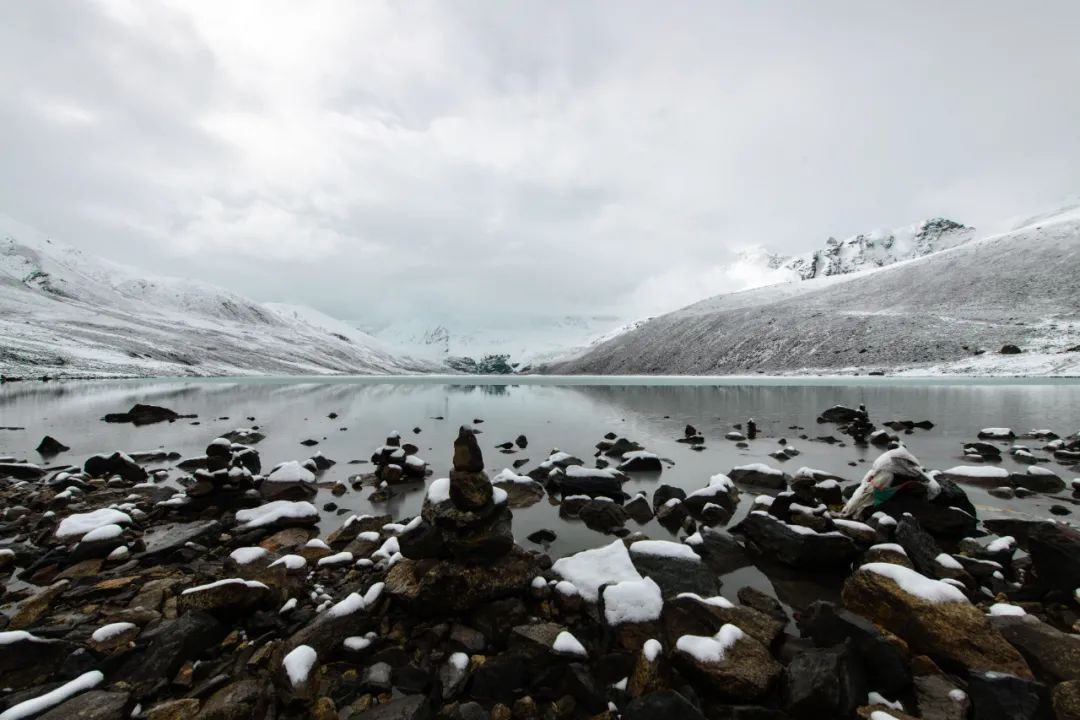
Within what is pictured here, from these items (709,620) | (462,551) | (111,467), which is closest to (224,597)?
(462,551)

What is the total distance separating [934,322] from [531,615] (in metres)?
175

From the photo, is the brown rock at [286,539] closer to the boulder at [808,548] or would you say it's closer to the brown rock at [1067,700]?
the boulder at [808,548]

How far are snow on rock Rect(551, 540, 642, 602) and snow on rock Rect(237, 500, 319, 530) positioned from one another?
8.81 metres

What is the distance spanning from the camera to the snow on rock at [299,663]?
284 inches

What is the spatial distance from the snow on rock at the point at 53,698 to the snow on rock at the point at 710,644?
29.9ft

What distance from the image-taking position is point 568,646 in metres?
7.95

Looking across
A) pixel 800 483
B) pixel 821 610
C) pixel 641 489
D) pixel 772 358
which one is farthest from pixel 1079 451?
pixel 772 358

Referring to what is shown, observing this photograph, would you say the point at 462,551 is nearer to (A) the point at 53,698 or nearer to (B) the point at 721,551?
(A) the point at 53,698

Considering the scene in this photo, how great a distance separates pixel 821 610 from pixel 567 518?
28.6 feet

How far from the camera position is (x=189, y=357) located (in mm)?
179750

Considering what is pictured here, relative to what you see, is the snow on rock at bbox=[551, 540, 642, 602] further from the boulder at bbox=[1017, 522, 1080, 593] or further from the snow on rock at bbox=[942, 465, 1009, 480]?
the snow on rock at bbox=[942, 465, 1009, 480]

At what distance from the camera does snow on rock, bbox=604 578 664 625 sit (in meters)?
8.57

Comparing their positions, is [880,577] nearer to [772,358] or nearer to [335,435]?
[335,435]

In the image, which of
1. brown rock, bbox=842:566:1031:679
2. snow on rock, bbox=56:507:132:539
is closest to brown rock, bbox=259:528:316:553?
Result: snow on rock, bbox=56:507:132:539
